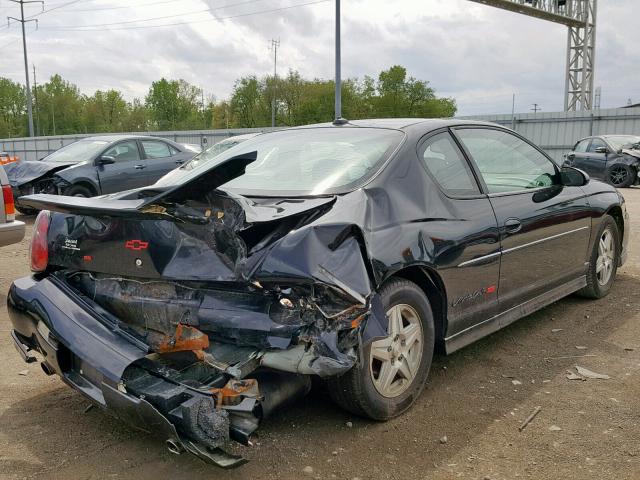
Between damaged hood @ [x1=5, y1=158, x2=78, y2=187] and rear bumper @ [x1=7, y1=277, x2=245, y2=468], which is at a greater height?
damaged hood @ [x1=5, y1=158, x2=78, y2=187]

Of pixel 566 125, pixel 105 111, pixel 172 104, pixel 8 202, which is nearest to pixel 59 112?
pixel 105 111

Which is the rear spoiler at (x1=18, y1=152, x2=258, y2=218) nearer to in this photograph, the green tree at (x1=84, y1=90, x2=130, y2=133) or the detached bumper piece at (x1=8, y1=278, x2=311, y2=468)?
the detached bumper piece at (x1=8, y1=278, x2=311, y2=468)

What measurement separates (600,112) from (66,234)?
2514cm

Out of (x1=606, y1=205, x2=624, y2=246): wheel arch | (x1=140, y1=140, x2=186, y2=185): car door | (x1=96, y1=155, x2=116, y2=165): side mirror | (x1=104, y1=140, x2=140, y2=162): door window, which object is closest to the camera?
(x1=606, y1=205, x2=624, y2=246): wheel arch

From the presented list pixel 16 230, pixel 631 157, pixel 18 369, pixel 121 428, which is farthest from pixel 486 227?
pixel 631 157

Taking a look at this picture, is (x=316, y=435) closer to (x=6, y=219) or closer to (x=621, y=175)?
(x=6, y=219)

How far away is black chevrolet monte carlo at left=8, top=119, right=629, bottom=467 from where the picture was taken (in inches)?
102

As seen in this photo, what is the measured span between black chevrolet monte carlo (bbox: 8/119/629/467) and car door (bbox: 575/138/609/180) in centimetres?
1540

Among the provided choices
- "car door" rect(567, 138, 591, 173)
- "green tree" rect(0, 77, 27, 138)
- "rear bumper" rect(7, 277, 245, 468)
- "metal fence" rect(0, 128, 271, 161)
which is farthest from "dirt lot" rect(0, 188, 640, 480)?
"green tree" rect(0, 77, 27, 138)

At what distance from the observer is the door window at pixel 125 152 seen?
1156 cm

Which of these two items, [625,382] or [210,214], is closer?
[210,214]

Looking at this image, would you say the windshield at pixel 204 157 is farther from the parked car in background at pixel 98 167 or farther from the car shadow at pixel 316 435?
the parked car in background at pixel 98 167

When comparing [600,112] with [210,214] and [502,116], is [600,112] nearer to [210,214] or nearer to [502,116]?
[502,116]

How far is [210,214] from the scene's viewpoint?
268cm
